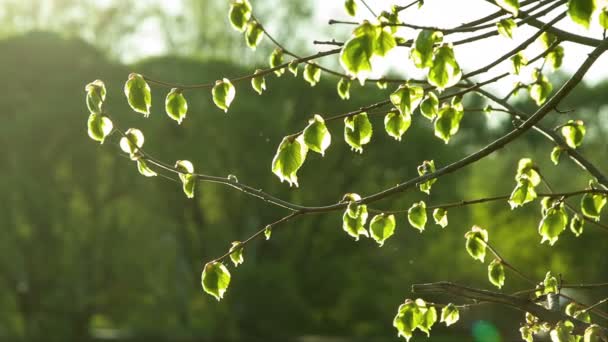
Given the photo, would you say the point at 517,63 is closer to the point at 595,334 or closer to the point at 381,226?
the point at 381,226

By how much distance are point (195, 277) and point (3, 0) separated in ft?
67.5

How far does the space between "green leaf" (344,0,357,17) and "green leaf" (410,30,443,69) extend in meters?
0.67

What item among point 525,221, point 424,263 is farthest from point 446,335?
point 525,221

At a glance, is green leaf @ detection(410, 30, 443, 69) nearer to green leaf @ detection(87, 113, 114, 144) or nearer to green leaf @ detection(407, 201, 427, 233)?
green leaf @ detection(407, 201, 427, 233)

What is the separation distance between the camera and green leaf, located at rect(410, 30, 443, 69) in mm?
2604

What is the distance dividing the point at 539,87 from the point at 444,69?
66.5 inches

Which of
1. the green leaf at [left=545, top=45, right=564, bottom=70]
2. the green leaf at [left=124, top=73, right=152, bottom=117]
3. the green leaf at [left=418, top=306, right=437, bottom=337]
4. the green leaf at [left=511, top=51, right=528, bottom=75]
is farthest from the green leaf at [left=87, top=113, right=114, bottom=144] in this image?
the green leaf at [left=545, top=45, right=564, bottom=70]

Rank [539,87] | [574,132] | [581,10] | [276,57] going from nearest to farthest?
[581,10], [574,132], [276,57], [539,87]

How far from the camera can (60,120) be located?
20531 millimetres

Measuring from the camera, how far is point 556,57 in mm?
4070

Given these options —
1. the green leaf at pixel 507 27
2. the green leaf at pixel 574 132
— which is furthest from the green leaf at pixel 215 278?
→ the green leaf at pixel 574 132

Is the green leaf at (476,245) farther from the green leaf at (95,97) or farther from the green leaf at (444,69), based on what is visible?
the green leaf at (95,97)

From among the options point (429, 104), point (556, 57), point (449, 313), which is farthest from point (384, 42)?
point (556, 57)

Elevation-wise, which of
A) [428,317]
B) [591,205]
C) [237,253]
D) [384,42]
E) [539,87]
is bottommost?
[237,253]
